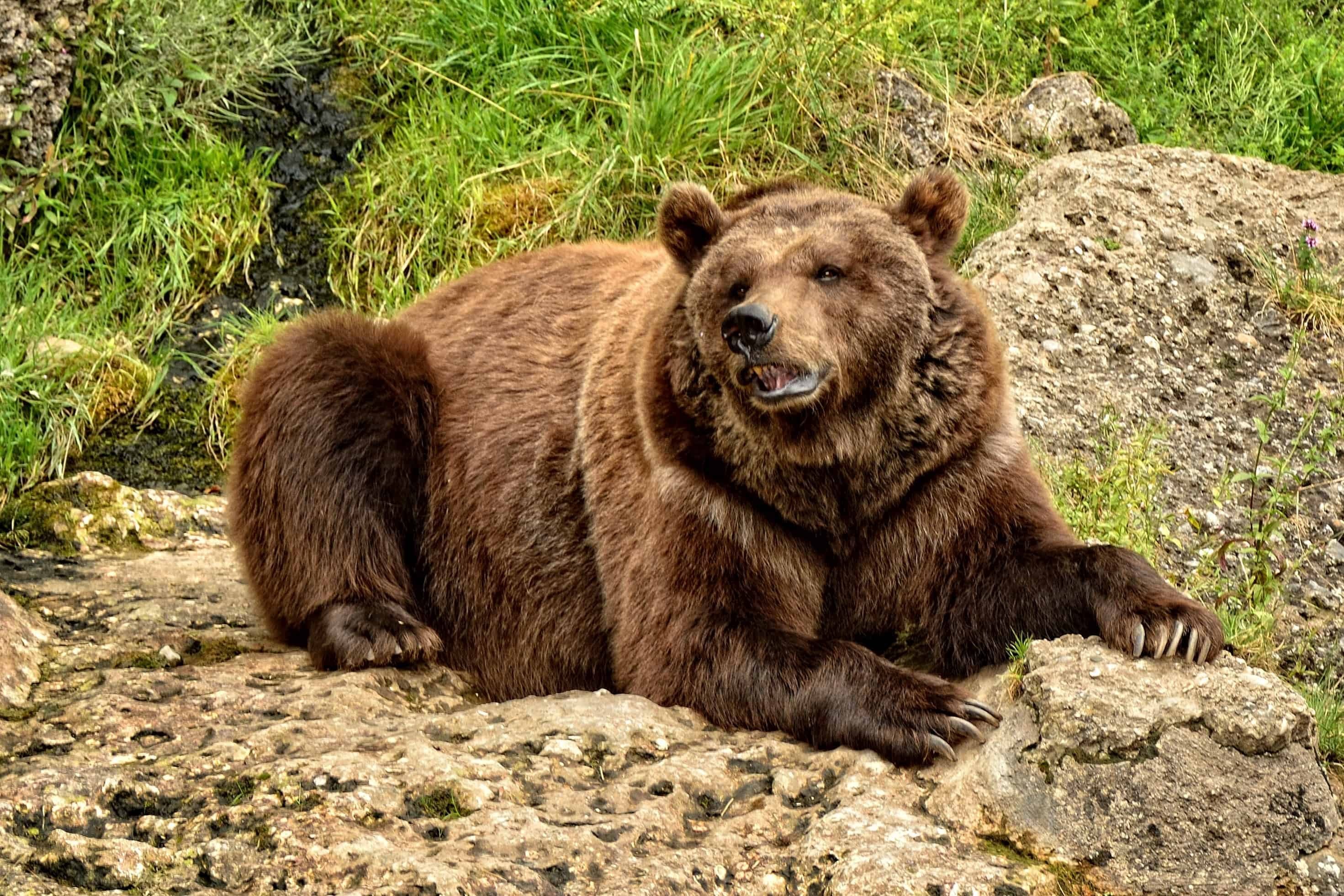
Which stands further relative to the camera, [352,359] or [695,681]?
[352,359]

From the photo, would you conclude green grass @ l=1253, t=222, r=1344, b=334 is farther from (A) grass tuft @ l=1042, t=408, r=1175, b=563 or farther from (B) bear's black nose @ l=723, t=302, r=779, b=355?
(B) bear's black nose @ l=723, t=302, r=779, b=355

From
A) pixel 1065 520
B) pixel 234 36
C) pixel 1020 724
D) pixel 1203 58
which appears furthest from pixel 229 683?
pixel 1203 58

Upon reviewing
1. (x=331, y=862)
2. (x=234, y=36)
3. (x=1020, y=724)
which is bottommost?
(x=331, y=862)

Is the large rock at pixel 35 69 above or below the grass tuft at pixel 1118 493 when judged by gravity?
above

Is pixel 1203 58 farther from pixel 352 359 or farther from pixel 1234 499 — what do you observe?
pixel 352 359

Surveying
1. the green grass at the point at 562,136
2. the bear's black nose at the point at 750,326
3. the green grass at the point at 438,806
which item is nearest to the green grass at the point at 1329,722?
the bear's black nose at the point at 750,326

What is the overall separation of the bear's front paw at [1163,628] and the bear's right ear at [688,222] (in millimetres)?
1570

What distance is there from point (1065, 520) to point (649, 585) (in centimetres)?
172

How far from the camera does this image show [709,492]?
4266 mm

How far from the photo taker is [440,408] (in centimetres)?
531

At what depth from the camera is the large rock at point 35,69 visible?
688 centimetres

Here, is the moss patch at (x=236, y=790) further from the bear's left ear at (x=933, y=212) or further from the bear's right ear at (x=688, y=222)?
the bear's left ear at (x=933, y=212)

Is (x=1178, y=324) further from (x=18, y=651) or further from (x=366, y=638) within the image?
A: (x=18, y=651)

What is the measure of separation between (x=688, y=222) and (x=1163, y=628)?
5.81 ft
